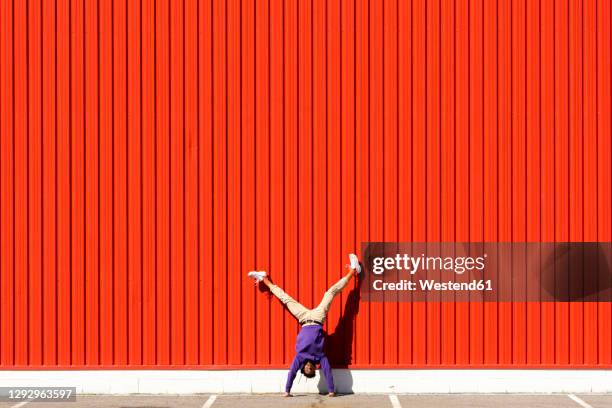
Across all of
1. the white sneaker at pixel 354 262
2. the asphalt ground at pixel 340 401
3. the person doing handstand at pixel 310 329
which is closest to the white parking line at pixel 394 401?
the asphalt ground at pixel 340 401

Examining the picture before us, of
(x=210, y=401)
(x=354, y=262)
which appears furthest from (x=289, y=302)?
(x=210, y=401)

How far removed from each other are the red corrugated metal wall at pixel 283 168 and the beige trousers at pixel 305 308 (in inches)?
11.4

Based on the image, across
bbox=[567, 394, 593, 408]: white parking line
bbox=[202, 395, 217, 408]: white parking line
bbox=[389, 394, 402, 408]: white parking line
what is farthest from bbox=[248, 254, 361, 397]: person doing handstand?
bbox=[567, 394, 593, 408]: white parking line

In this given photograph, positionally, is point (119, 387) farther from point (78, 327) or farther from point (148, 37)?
point (148, 37)

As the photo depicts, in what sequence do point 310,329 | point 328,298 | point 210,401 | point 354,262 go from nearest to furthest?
→ point 210,401 → point 310,329 → point 328,298 → point 354,262

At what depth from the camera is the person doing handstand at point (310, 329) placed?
12.1m

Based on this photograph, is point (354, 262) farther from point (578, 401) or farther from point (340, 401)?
point (578, 401)

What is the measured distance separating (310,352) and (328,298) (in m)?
0.82

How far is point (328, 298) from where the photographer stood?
12367 millimetres

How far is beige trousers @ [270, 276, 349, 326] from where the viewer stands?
40.4 ft

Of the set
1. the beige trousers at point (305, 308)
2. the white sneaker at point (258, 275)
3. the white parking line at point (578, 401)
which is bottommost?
the white parking line at point (578, 401)

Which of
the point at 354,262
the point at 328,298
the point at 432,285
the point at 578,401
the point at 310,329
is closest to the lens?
the point at 578,401

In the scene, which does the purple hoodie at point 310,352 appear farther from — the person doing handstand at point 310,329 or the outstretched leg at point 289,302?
the outstretched leg at point 289,302

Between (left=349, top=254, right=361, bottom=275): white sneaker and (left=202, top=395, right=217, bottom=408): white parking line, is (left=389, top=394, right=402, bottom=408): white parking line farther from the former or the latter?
(left=202, top=395, right=217, bottom=408): white parking line
